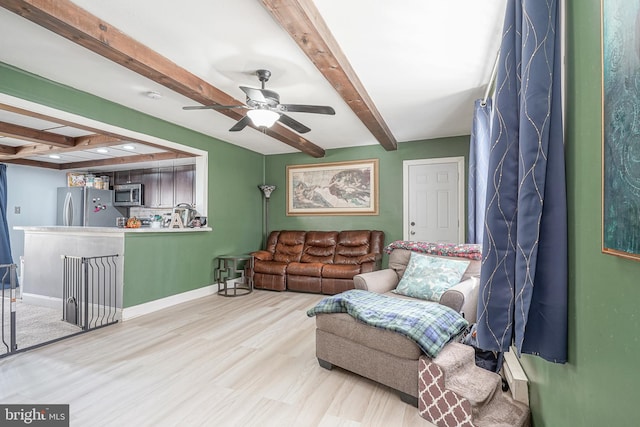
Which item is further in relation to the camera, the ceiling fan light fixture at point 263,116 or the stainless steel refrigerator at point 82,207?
the stainless steel refrigerator at point 82,207

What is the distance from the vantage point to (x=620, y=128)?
0.70m

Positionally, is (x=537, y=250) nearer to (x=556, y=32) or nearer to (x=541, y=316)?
(x=541, y=316)

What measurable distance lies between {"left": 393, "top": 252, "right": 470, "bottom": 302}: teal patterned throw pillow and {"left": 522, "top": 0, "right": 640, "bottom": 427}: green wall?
1.57m

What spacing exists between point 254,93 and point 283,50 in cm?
41

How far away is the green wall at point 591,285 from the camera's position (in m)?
0.74

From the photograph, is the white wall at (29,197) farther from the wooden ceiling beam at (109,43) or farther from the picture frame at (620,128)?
the picture frame at (620,128)

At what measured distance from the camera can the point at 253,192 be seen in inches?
235

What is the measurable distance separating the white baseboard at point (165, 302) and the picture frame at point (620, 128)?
13.9ft

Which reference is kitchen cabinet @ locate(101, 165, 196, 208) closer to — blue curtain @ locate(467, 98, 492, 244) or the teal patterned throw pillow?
the teal patterned throw pillow

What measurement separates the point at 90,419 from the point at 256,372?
101 centimetres

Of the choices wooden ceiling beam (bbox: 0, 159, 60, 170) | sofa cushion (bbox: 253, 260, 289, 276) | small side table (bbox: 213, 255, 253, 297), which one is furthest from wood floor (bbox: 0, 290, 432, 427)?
wooden ceiling beam (bbox: 0, 159, 60, 170)

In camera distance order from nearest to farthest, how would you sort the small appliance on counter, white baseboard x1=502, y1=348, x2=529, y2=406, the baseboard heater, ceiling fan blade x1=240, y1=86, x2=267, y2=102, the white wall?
white baseboard x1=502, y1=348, x2=529, y2=406 < ceiling fan blade x1=240, y1=86, x2=267, y2=102 < the baseboard heater < the small appliance on counter < the white wall

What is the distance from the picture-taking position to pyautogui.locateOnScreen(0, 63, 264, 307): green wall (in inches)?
117

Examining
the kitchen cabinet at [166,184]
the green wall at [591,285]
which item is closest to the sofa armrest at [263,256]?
the kitchen cabinet at [166,184]
